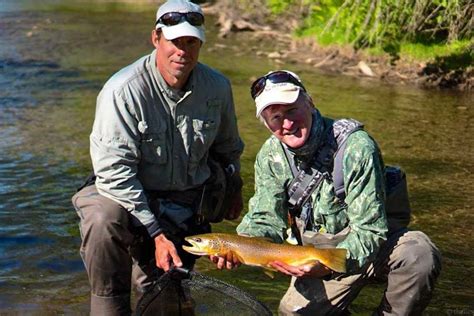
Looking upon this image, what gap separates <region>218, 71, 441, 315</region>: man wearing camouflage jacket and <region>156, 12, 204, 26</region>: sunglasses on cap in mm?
766

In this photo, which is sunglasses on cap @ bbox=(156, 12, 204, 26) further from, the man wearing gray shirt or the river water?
the river water

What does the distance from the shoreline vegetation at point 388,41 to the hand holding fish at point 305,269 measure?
761cm

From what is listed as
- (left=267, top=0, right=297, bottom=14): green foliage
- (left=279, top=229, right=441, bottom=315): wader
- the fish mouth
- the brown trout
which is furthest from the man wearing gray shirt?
(left=267, top=0, right=297, bottom=14): green foliage

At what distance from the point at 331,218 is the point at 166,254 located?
977mm

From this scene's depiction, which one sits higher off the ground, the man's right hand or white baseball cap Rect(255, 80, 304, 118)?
white baseball cap Rect(255, 80, 304, 118)

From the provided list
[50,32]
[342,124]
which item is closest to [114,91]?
[342,124]

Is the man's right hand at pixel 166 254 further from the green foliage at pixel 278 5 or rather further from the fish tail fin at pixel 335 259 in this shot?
the green foliage at pixel 278 5

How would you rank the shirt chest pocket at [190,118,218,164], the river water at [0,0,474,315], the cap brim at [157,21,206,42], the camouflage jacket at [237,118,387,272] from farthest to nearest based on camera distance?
1. the river water at [0,0,474,315]
2. the shirt chest pocket at [190,118,218,164]
3. the cap brim at [157,21,206,42]
4. the camouflage jacket at [237,118,387,272]

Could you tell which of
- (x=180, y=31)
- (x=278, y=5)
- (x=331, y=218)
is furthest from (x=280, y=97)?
(x=278, y=5)

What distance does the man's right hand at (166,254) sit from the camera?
15.1ft

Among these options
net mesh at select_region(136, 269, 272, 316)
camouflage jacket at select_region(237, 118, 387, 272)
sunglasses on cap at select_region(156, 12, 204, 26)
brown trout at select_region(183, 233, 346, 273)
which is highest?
sunglasses on cap at select_region(156, 12, 204, 26)

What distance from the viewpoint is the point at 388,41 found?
16.7 meters

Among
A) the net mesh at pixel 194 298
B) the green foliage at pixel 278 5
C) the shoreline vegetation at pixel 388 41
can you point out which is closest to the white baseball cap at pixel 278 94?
the net mesh at pixel 194 298

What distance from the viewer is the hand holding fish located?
4102 mm
